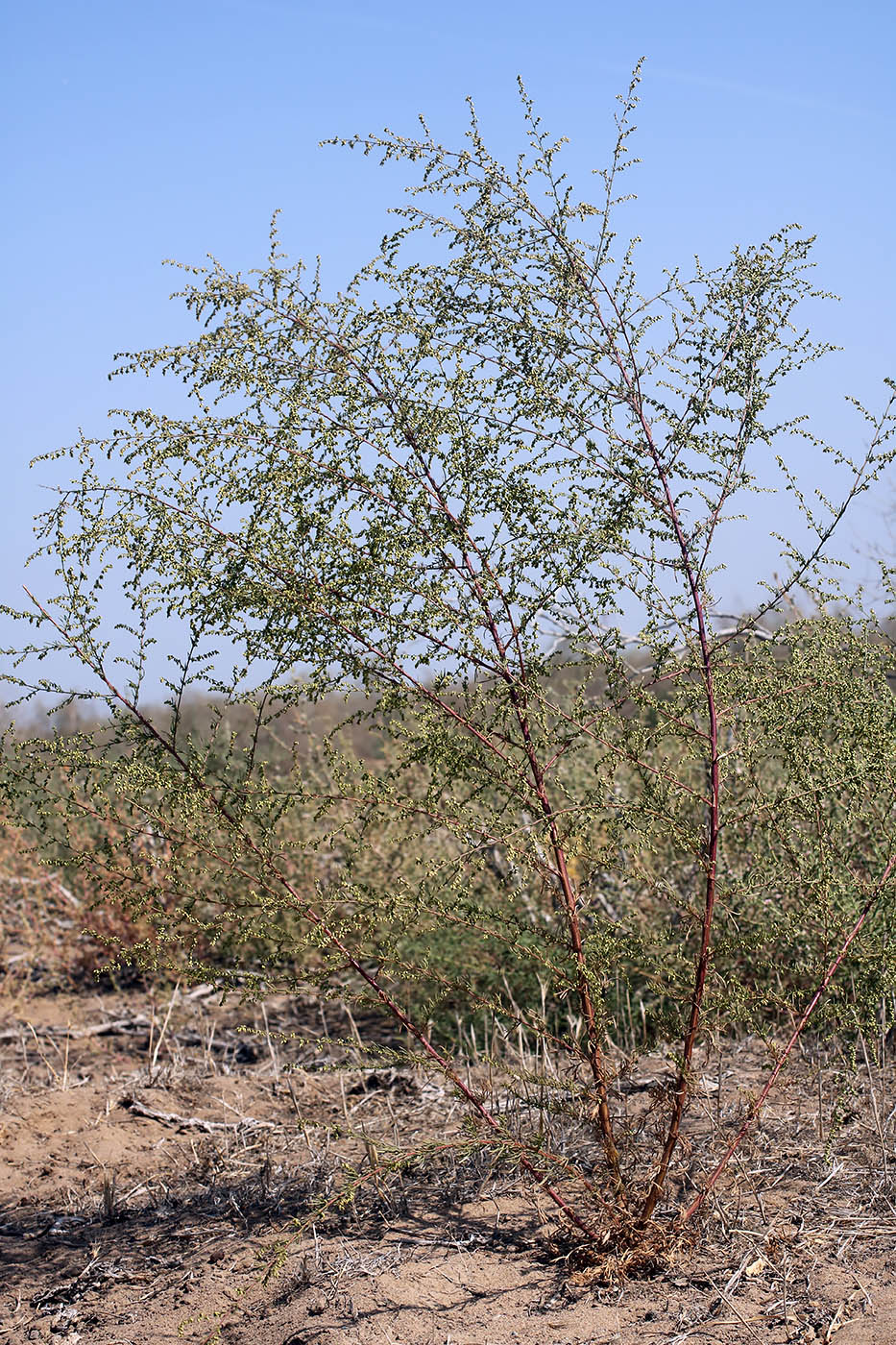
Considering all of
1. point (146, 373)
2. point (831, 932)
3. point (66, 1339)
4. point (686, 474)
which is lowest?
point (66, 1339)

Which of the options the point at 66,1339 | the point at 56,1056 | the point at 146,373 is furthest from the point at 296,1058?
the point at 146,373

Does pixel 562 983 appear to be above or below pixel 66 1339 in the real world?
above

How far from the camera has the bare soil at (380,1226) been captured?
11.3 ft

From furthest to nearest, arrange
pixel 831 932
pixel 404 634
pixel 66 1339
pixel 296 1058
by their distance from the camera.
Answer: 1. pixel 296 1058
2. pixel 831 932
3. pixel 66 1339
4. pixel 404 634

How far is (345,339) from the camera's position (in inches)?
144

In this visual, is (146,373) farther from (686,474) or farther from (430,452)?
(686,474)

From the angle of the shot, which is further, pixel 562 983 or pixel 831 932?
pixel 831 932

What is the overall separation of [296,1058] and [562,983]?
3204 millimetres

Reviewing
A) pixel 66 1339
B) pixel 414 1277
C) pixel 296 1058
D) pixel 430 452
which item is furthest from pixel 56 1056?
pixel 430 452

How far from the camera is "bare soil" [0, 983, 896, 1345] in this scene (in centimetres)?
343

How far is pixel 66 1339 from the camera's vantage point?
3.77 metres

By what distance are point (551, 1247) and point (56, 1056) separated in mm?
3741

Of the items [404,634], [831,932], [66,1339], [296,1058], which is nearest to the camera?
[404,634]

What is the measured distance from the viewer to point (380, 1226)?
13.3 feet
